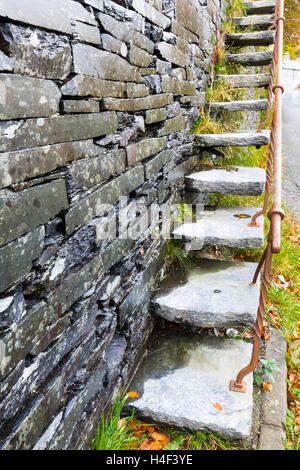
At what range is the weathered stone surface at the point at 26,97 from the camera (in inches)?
38.0

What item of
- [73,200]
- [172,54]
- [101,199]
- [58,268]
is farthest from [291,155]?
[58,268]

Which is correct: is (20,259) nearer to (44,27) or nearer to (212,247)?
(44,27)

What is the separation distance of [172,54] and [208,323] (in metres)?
1.82

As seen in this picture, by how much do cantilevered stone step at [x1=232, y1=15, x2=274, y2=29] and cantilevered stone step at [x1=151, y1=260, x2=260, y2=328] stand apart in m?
3.47

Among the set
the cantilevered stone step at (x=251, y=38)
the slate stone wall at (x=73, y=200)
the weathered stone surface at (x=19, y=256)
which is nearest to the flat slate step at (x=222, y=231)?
the slate stone wall at (x=73, y=200)

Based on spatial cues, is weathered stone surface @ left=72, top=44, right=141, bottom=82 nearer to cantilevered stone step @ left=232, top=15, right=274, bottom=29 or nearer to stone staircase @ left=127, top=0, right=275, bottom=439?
stone staircase @ left=127, top=0, right=275, bottom=439

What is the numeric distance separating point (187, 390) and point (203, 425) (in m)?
0.22

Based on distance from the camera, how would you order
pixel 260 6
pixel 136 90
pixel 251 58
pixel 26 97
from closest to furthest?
pixel 26 97, pixel 136 90, pixel 251 58, pixel 260 6

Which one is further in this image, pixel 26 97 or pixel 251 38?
pixel 251 38

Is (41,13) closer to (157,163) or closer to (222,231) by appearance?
(157,163)

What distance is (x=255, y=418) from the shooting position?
2.01m

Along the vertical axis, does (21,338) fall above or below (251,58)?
below

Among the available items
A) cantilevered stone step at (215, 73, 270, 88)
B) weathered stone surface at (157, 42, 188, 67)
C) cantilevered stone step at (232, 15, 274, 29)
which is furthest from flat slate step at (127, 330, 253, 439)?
cantilevered stone step at (232, 15, 274, 29)

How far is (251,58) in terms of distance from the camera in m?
4.10
